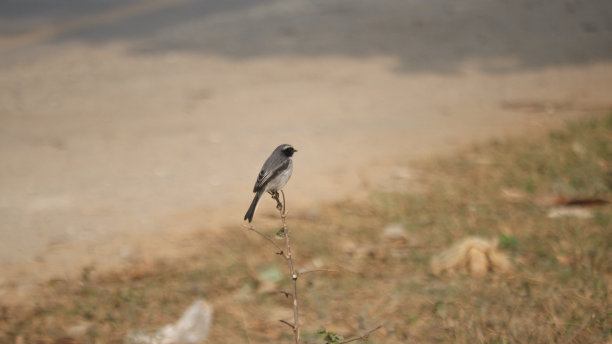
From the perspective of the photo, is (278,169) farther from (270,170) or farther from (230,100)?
(230,100)

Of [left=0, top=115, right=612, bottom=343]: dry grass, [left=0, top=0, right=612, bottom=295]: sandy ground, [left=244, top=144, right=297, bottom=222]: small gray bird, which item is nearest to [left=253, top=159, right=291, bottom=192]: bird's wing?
[left=244, top=144, right=297, bottom=222]: small gray bird

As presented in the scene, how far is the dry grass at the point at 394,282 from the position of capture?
310 centimetres

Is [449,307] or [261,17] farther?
[261,17]

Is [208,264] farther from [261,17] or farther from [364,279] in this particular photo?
[261,17]

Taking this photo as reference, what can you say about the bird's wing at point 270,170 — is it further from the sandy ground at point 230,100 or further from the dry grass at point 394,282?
the sandy ground at point 230,100

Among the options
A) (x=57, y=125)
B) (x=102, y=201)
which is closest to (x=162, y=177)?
(x=102, y=201)

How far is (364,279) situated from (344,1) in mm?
7908

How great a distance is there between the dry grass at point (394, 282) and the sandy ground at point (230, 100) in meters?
0.36

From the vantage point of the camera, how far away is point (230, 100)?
23.4 ft

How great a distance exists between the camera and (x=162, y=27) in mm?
9680

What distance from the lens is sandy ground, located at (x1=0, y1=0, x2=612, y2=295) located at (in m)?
4.66

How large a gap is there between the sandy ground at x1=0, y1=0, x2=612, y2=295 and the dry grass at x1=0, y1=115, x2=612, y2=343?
14.3 inches

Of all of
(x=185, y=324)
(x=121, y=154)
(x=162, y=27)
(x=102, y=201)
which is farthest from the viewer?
(x=162, y=27)

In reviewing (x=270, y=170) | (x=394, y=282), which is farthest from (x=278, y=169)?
(x=394, y=282)
